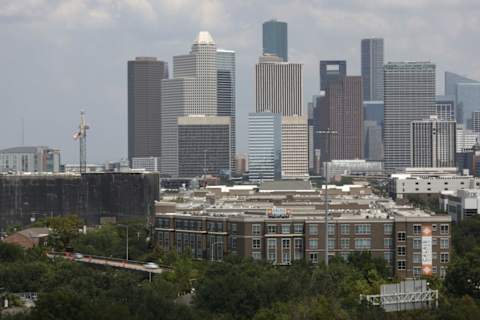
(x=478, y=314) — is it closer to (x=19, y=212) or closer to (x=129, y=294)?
(x=129, y=294)

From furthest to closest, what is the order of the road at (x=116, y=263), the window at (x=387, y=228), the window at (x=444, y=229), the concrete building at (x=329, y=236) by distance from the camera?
1. the window at (x=387, y=228)
2. the window at (x=444, y=229)
3. the concrete building at (x=329, y=236)
4. the road at (x=116, y=263)

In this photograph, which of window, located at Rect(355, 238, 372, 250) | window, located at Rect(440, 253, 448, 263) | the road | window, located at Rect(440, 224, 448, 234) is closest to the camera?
the road

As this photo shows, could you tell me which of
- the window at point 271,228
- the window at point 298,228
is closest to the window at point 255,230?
the window at point 271,228

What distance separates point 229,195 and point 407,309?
107 meters

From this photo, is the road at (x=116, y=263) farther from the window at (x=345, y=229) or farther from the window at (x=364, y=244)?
the window at (x=364, y=244)

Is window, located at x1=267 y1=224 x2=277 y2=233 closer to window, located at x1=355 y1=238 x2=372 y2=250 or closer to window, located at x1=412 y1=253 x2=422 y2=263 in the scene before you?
window, located at x1=355 y1=238 x2=372 y2=250

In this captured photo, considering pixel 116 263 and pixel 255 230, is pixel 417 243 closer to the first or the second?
pixel 255 230

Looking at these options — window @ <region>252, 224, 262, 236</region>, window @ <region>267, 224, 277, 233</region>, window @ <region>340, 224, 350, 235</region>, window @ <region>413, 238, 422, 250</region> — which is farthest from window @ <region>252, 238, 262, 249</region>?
window @ <region>413, 238, 422, 250</region>

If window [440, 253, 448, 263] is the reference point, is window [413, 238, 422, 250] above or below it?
above

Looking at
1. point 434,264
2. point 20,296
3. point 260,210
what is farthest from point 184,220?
point 20,296

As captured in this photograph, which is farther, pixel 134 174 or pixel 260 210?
pixel 134 174

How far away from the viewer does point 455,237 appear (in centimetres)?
11581

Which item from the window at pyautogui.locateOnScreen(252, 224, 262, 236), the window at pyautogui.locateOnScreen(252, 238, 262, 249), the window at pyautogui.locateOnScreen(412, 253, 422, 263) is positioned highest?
the window at pyautogui.locateOnScreen(252, 224, 262, 236)

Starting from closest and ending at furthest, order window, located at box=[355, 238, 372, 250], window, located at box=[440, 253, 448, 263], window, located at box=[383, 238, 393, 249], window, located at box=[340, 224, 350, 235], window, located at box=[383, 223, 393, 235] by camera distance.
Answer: window, located at box=[440, 253, 448, 263] → window, located at box=[383, 238, 393, 249] → window, located at box=[383, 223, 393, 235] → window, located at box=[355, 238, 372, 250] → window, located at box=[340, 224, 350, 235]
